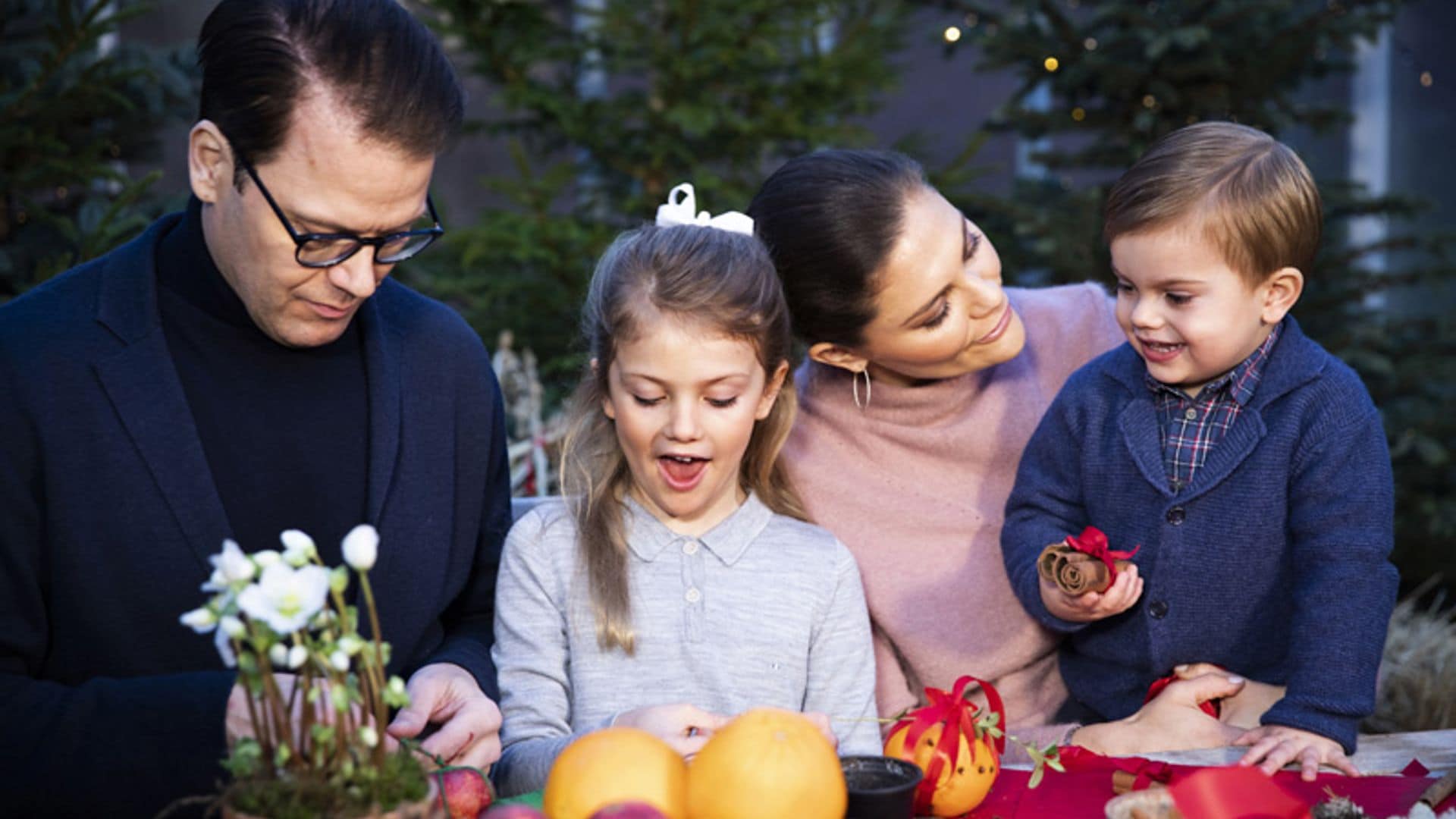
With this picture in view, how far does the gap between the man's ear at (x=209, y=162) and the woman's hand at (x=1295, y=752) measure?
1.79 metres

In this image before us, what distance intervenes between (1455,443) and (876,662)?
4356 mm

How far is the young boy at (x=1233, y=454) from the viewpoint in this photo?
2311 mm

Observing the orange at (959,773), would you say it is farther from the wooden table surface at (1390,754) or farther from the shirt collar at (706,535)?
the shirt collar at (706,535)

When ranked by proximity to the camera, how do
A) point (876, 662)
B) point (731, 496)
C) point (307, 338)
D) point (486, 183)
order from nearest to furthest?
point (307, 338) < point (731, 496) < point (876, 662) < point (486, 183)

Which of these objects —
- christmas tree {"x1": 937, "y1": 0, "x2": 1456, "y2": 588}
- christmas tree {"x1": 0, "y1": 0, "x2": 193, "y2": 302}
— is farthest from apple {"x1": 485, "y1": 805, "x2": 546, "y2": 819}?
christmas tree {"x1": 937, "y1": 0, "x2": 1456, "y2": 588}

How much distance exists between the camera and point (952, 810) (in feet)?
6.09

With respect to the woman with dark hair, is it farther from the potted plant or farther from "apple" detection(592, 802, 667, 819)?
the potted plant

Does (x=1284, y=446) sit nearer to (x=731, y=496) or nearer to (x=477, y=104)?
(x=731, y=496)

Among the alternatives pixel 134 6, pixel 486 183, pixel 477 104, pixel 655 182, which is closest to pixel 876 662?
pixel 134 6

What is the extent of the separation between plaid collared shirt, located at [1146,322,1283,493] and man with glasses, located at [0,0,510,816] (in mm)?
1298

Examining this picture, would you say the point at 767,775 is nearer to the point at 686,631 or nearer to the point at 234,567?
the point at 234,567

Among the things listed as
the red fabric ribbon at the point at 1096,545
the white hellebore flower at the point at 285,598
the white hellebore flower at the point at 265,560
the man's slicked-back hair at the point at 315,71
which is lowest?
the red fabric ribbon at the point at 1096,545

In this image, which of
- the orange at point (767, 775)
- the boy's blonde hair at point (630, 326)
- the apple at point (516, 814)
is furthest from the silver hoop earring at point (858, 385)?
the apple at point (516, 814)

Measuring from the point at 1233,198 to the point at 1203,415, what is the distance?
0.40 m
